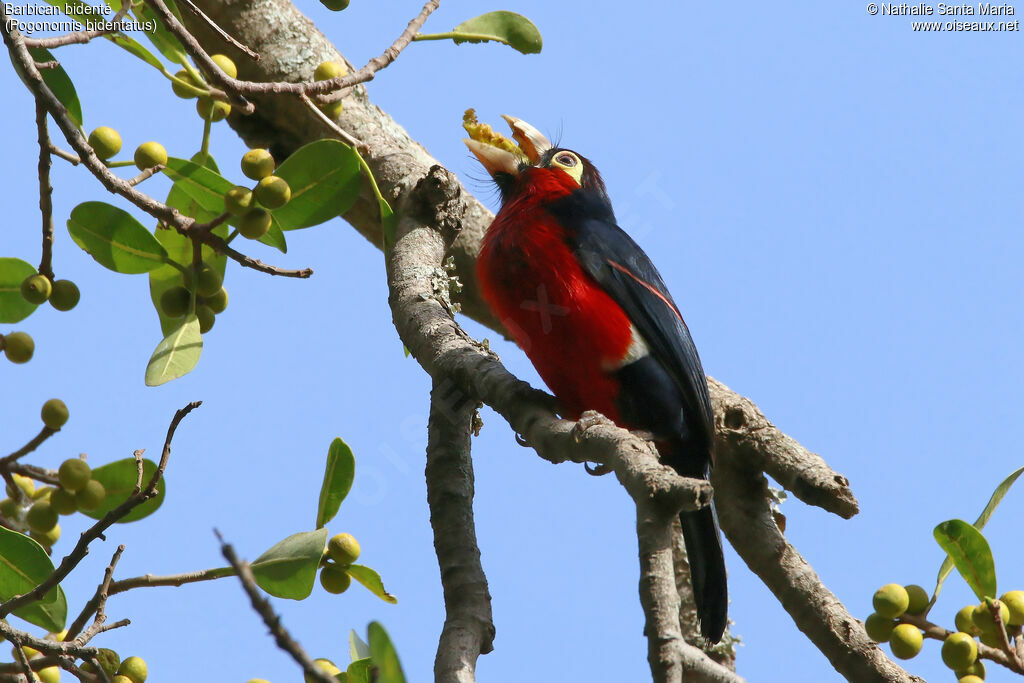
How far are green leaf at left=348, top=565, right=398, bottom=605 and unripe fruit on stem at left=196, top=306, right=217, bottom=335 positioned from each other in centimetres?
86

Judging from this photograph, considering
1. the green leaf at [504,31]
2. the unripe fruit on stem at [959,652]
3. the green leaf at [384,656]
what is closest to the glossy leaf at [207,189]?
the green leaf at [504,31]

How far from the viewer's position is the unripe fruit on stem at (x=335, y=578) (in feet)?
7.91

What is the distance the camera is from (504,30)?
339cm

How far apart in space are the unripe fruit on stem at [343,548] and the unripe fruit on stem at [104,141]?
3.85 ft

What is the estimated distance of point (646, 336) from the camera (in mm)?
3539

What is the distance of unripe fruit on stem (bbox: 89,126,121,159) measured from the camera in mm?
2500

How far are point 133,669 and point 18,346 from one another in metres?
0.92

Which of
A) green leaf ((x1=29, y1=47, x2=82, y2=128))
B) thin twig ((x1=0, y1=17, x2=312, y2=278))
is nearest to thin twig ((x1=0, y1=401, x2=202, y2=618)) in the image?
thin twig ((x1=0, y1=17, x2=312, y2=278))

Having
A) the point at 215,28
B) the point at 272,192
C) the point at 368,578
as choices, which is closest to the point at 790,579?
the point at 368,578

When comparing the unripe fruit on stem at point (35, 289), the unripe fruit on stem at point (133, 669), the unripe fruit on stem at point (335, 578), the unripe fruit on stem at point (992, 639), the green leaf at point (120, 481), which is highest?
the unripe fruit on stem at point (35, 289)

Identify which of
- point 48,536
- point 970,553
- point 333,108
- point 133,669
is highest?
point 333,108

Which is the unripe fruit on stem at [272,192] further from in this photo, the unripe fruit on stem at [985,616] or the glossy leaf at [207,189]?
the unripe fruit on stem at [985,616]

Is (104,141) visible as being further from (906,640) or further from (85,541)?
(906,640)

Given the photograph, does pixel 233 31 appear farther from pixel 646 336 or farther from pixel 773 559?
pixel 773 559
